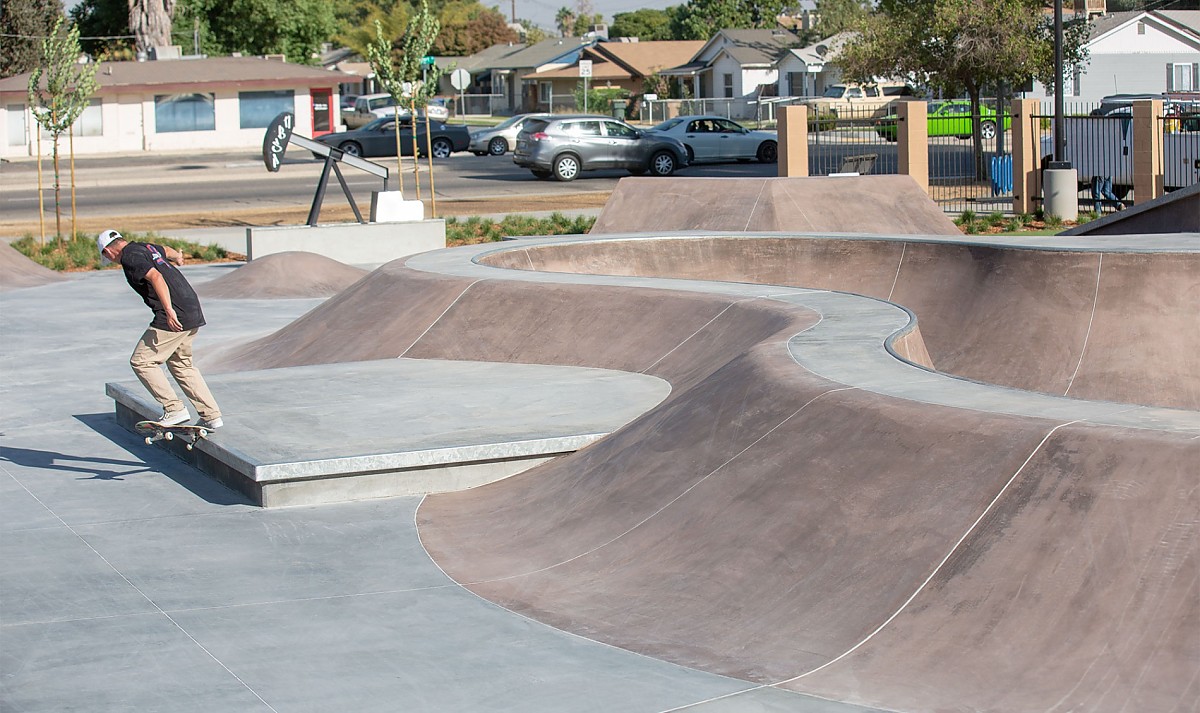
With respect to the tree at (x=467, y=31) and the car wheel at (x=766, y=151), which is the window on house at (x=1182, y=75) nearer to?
the car wheel at (x=766, y=151)

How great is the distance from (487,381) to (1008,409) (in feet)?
16.8

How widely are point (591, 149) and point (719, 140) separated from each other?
17.8ft

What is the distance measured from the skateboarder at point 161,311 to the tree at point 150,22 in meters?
54.2

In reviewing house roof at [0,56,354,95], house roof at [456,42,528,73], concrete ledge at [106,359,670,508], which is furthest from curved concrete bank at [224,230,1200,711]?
house roof at [456,42,528,73]

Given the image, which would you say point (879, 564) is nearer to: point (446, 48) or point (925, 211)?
point (925, 211)

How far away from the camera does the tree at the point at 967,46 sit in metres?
32.1

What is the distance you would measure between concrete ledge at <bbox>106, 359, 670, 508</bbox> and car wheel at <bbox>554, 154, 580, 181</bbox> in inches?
1015

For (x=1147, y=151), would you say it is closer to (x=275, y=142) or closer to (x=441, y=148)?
(x=275, y=142)

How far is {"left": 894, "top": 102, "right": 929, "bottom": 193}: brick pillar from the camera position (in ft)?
84.8

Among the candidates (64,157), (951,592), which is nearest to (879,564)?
(951,592)

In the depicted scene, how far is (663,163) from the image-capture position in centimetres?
3666

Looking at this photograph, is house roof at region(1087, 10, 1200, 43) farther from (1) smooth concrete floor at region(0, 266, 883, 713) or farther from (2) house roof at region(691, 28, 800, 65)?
(1) smooth concrete floor at region(0, 266, 883, 713)

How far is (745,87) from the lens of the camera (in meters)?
85.0

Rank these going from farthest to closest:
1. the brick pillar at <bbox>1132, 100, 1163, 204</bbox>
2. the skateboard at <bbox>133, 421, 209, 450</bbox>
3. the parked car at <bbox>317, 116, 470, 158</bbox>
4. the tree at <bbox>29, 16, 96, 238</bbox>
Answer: the parked car at <bbox>317, 116, 470, 158</bbox> → the brick pillar at <bbox>1132, 100, 1163, 204</bbox> → the tree at <bbox>29, 16, 96, 238</bbox> → the skateboard at <bbox>133, 421, 209, 450</bbox>
